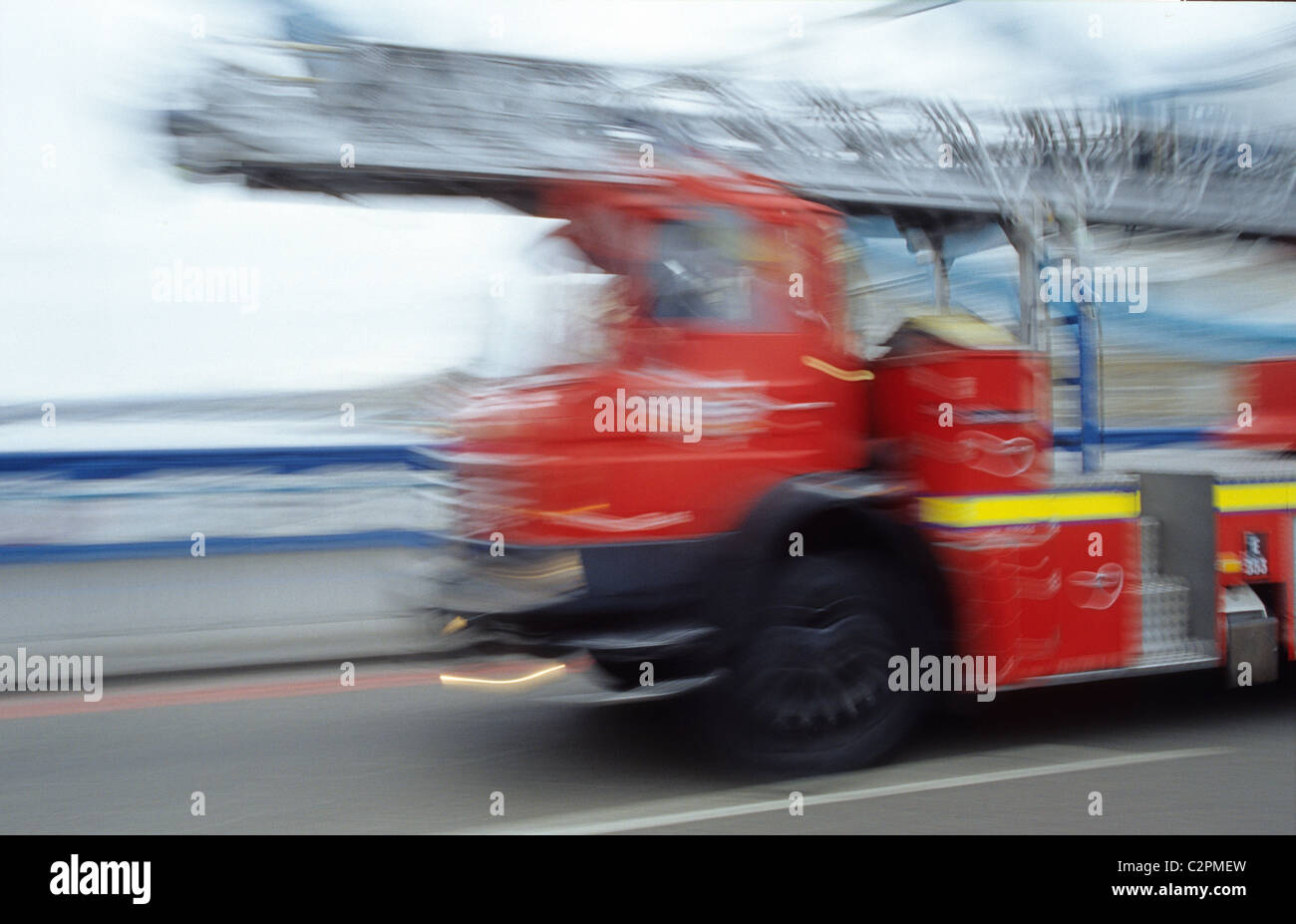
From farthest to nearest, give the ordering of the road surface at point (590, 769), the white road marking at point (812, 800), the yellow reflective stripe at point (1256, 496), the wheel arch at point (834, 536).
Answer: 1. the yellow reflective stripe at point (1256, 496)
2. the wheel arch at point (834, 536)
3. the road surface at point (590, 769)
4. the white road marking at point (812, 800)

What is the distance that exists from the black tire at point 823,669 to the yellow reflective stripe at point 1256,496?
166 cm

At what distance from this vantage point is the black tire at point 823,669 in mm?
5449

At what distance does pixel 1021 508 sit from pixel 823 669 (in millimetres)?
1139

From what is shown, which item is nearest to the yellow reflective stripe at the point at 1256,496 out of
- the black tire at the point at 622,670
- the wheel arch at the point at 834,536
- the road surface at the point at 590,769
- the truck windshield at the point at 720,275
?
the road surface at the point at 590,769

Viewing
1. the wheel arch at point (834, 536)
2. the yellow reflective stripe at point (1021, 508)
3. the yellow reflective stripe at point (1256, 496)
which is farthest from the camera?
the yellow reflective stripe at point (1256, 496)

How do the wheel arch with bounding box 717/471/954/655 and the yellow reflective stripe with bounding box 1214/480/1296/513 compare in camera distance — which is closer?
the wheel arch with bounding box 717/471/954/655

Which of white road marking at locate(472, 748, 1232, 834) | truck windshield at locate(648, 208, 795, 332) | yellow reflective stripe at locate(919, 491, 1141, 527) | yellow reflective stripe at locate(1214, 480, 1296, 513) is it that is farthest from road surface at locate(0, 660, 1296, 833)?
truck windshield at locate(648, 208, 795, 332)

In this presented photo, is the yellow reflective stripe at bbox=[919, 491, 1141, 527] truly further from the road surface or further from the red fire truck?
the road surface

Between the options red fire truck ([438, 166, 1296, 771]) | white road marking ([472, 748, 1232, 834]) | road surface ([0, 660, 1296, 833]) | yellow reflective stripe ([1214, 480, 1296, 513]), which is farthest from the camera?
yellow reflective stripe ([1214, 480, 1296, 513])

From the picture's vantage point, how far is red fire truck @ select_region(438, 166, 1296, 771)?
17.2 feet

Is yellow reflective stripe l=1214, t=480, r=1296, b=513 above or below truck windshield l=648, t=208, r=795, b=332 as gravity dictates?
below

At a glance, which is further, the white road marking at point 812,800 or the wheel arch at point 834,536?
the wheel arch at point 834,536

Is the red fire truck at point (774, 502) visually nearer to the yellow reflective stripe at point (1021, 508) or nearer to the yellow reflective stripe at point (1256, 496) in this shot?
the yellow reflective stripe at point (1021, 508)

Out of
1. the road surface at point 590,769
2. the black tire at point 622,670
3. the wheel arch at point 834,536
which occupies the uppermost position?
the wheel arch at point 834,536
